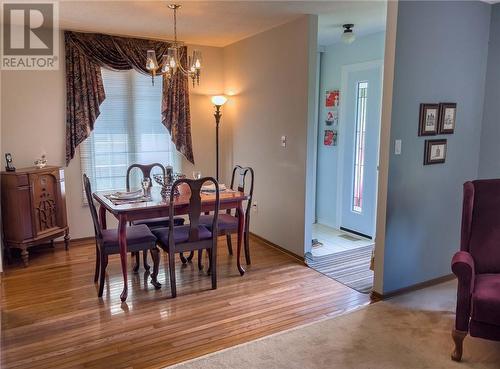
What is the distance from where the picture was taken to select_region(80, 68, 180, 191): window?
15.7 ft

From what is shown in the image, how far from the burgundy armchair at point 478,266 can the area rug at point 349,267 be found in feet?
3.31

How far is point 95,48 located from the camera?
14.9 feet

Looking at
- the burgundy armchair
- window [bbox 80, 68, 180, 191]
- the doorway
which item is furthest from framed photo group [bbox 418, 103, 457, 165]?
window [bbox 80, 68, 180, 191]

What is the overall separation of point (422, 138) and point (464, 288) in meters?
1.33

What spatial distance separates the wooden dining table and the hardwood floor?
279 mm

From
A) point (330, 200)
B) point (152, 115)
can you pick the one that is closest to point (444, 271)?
point (330, 200)

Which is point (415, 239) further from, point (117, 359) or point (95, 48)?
point (95, 48)

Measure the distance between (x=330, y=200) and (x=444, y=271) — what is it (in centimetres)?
213

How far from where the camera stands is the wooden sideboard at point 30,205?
396 cm

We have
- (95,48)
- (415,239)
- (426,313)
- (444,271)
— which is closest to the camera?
(426,313)

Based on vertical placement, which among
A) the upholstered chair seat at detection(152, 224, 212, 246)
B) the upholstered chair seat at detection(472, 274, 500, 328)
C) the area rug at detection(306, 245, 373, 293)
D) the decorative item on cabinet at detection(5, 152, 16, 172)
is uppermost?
the decorative item on cabinet at detection(5, 152, 16, 172)

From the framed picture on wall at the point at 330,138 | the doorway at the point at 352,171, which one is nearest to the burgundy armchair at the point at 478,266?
the doorway at the point at 352,171

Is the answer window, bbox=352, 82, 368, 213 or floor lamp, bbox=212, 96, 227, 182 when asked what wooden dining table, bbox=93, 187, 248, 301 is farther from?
window, bbox=352, 82, 368, 213

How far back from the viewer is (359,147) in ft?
16.7
